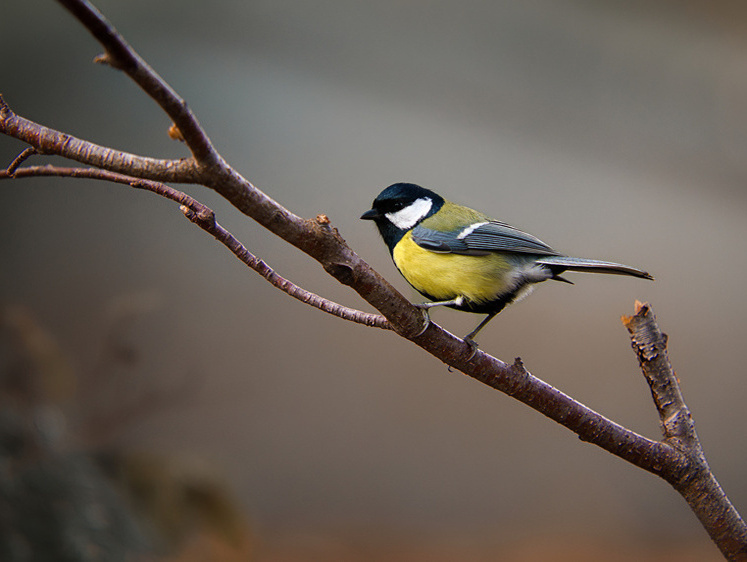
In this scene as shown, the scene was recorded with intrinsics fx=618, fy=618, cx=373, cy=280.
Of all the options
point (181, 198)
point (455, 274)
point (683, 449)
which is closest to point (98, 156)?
point (181, 198)

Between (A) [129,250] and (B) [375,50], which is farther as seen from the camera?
(B) [375,50]

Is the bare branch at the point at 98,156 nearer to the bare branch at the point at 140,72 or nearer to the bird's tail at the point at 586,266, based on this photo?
the bare branch at the point at 140,72

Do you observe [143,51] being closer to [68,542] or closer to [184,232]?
[184,232]

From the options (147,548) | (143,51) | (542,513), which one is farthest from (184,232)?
(542,513)

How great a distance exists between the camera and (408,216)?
3.11 feet

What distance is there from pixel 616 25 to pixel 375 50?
0.91 m

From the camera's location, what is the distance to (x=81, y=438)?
1601mm

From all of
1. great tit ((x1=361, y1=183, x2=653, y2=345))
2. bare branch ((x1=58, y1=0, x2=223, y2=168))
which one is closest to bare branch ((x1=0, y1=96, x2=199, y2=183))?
bare branch ((x1=58, y1=0, x2=223, y2=168))

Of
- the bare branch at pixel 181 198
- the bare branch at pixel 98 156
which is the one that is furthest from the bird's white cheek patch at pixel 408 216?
the bare branch at pixel 98 156

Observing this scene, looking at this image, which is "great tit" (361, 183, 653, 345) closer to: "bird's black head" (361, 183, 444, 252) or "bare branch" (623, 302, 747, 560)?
"bird's black head" (361, 183, 444, 252)

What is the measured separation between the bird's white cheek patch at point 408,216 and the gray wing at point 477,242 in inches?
1.0

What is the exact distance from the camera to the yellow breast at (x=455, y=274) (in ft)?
2.82

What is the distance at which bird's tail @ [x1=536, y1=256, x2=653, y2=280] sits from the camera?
2.36 feet

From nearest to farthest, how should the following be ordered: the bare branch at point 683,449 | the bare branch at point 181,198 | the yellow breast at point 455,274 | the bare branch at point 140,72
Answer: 1. the bare branch at point 140,72
2. the bare branch at point 181,198
3. the bare branch at point 683,449
4. the yellow breast at point 455,274
